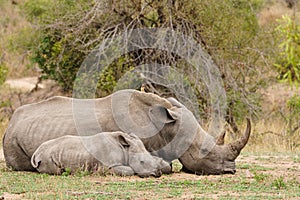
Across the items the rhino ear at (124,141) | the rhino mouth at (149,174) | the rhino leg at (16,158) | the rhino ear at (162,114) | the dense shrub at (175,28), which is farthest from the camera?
the dense shrub at (175,28)

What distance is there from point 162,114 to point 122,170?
1083mm

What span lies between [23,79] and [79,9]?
1003 cm

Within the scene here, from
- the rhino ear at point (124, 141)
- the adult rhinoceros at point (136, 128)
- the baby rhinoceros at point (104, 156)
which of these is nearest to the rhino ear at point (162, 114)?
the adult rhinoceros at point (136, 128)

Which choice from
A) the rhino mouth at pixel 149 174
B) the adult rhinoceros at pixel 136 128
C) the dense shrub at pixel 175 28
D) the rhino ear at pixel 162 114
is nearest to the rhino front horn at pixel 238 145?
the adult rhinoceros at pixel 136 128

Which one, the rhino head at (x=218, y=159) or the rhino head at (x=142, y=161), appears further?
the rhino head at (x=218, y=159)

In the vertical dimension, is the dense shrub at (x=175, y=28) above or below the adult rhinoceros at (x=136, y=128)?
above

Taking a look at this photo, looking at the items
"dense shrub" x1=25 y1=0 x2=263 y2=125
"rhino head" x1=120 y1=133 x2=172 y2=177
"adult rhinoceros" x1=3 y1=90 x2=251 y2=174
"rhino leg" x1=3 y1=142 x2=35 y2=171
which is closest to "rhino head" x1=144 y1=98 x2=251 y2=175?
"adult rhinoceros" x1=3 y1=90 x2=251 y2=174

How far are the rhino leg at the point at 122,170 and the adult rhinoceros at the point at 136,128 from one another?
2.15 ft

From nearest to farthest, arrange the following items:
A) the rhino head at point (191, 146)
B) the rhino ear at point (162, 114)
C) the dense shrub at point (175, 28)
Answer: the rhino head at point (191, 146), the rhino ear at point (162, 114), the dense shrub at point (175, 28)

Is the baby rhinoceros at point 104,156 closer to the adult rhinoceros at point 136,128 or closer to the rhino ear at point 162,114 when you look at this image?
the adult rhinoceros at point 136,128

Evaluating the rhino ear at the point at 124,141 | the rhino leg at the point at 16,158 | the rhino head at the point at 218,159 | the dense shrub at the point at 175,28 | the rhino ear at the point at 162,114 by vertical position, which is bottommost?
the rhino leg at the point at 16,158

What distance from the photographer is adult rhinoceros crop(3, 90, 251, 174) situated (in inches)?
370

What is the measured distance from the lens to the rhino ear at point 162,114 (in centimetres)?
957

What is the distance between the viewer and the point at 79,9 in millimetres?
17219
